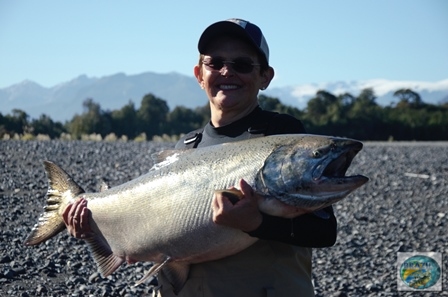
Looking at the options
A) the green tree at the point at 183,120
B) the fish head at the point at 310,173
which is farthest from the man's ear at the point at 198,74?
the green tree at the point at 183,120

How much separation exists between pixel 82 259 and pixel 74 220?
4671 millimetres

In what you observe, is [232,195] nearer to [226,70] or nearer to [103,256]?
[226,70]

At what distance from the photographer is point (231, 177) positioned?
341 centimetres

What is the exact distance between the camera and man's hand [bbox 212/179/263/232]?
3201 mm

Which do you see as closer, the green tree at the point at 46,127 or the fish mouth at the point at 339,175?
the fish mouth at the point at 339,175

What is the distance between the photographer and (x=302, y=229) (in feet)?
10.8

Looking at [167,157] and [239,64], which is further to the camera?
[167,157]

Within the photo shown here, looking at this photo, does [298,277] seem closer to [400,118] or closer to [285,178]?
[285,178]

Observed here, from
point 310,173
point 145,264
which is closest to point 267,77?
point 310,173

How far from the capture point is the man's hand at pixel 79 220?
160 inches

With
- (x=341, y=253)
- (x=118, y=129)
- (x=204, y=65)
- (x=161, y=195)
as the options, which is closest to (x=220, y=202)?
(x=161, y=195)

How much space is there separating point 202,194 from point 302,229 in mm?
520

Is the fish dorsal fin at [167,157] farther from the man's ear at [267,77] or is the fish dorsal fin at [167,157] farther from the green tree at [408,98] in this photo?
the green tree at [408,98]

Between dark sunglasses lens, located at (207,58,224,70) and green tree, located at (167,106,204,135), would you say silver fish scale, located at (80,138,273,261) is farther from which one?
green tree, located at (167,106,204,135)
